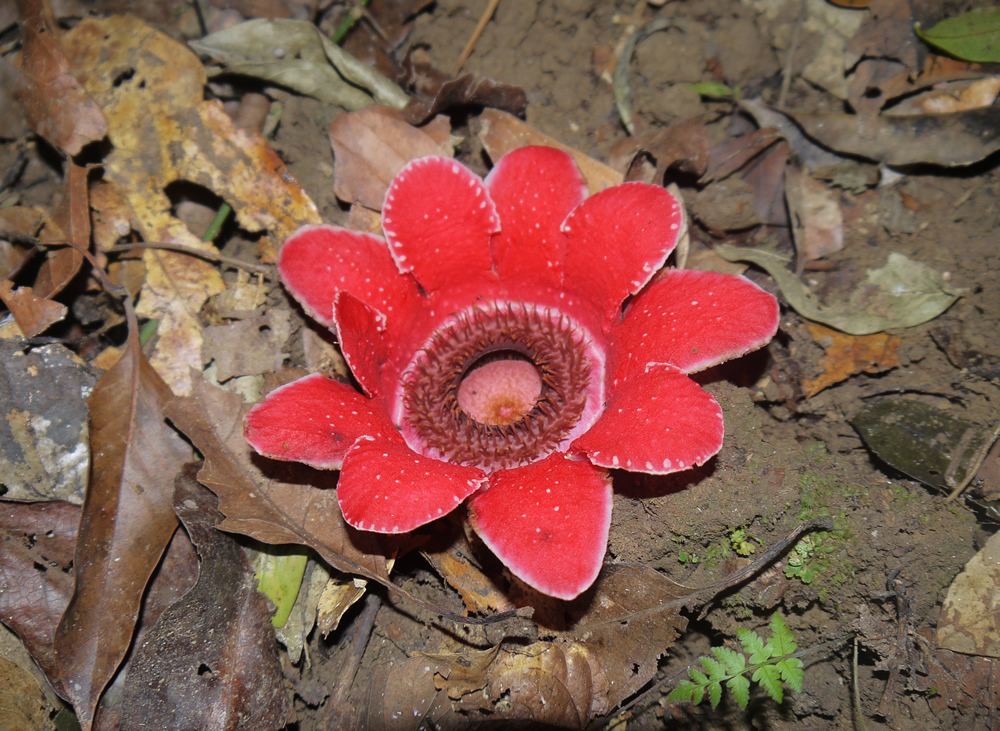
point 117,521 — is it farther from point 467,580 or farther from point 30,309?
point 467,580

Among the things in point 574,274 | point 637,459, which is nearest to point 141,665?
point 637,459

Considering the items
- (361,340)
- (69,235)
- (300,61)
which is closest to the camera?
(361,340)

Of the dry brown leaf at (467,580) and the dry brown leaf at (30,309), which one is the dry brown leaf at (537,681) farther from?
the dry brown leaf at (30,309)

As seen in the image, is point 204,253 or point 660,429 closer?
point 660,429

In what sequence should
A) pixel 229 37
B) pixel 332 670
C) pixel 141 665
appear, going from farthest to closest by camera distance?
pixel 229 37
pixel 332 670
pixel 141 665

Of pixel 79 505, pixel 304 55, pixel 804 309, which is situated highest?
pixel 304 55

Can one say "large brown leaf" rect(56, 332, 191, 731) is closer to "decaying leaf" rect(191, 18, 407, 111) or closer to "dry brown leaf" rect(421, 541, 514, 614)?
"dry brown leaf" rect(421, 541, 514, 614)

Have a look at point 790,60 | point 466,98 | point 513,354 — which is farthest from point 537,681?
point 790,60

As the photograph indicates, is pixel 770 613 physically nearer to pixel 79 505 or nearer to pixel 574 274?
pixel 574 274
